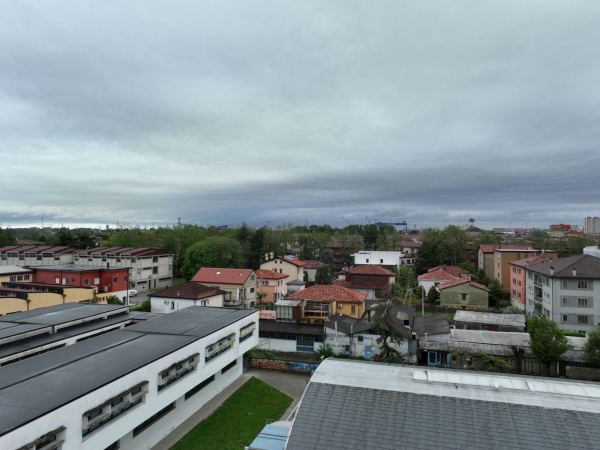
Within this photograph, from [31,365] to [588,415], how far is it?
54.8 ft

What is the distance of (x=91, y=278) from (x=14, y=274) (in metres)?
7.33

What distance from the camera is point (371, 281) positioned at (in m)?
47.3

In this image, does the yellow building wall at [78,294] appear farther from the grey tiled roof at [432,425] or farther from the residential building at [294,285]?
the grey tiled roof at [432,425]

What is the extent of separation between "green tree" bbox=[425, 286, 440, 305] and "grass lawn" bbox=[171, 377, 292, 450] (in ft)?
94.8

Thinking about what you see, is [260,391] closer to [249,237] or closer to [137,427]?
[137,427]

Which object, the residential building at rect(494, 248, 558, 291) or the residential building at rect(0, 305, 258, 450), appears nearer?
the residential building at rect(0, 305, 258, 450)

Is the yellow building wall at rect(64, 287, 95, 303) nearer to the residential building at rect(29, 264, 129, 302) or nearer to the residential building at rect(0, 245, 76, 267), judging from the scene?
the residential building at rect(29, 264, 129, 302)

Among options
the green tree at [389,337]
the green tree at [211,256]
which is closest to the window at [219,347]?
the green tree at [389,337]

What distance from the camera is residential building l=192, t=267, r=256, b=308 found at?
4025cm

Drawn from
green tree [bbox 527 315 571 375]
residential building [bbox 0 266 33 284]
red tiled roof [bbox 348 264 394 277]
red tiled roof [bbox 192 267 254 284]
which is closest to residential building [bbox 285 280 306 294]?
red tiled roof [bbox 348 264 394 277]

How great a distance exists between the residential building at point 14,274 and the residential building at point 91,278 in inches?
A: 45.3

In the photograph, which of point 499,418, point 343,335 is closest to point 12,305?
point 343,335

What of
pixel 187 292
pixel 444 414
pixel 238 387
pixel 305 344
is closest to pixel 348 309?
pixel 305 344

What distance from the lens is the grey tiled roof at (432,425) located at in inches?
368
